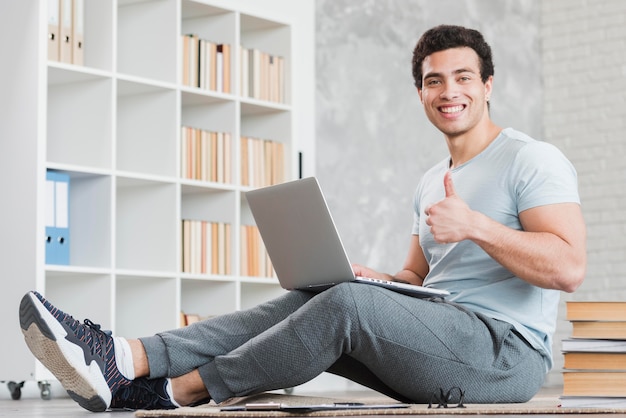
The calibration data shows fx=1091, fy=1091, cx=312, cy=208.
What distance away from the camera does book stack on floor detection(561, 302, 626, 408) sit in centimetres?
214

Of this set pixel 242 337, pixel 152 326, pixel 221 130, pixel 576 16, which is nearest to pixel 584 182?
pixel 576 16

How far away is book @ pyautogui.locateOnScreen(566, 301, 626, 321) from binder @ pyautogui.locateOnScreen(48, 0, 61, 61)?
270 cm

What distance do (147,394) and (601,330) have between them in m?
0.96

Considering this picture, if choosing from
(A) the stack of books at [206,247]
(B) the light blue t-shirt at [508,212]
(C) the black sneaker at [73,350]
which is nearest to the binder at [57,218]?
(A) the stack of books at [206,247]

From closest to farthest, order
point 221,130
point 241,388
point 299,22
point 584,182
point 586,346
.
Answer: point 586,346 < point 241,388 < point 221,130 < point 299,22 < point 584,182

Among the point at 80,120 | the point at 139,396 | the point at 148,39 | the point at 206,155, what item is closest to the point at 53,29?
the point at 80,120

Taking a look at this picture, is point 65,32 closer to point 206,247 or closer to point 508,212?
point 206,247

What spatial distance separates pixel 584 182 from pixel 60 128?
332 cm

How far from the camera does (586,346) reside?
7.06 feet

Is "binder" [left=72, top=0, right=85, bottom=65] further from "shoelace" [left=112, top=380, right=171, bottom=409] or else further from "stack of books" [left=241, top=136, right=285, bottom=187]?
"shoelace" [left=112, top=380, right=171, bottom=409]

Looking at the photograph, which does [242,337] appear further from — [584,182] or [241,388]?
[584,182]

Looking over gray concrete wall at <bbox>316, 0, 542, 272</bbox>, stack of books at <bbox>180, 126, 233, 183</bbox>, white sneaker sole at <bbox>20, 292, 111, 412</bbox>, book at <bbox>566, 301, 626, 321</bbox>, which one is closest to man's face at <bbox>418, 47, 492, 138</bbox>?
book at <bbox>566, 301, 626, 321</bbox>

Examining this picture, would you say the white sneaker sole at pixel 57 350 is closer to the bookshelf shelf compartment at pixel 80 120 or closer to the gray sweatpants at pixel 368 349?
the gray sweatpants at pixel 368 349

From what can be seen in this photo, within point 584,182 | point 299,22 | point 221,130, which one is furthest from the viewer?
point 584,182
